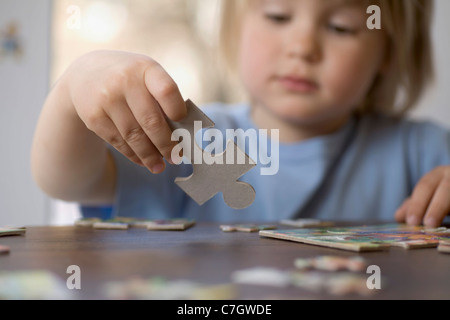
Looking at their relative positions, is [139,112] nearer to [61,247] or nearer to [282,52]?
[61,247]

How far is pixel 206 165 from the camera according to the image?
599 mm

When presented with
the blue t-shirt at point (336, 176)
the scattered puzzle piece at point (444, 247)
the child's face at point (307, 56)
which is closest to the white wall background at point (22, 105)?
the blue t-shirt at point (336, 176)

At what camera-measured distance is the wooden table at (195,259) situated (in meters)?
0.32

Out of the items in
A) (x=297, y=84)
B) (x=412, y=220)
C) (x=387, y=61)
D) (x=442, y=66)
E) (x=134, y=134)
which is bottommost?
(x=412, y=220)

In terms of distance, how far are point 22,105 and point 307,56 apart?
2259mm

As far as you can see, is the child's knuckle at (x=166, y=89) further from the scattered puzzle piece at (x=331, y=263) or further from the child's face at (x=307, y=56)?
the child's face at (x=307, y=56)

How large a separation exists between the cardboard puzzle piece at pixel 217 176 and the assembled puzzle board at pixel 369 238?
6cm

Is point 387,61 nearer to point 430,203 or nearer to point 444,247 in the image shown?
point 430,203

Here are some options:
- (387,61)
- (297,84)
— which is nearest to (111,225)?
(297,84)

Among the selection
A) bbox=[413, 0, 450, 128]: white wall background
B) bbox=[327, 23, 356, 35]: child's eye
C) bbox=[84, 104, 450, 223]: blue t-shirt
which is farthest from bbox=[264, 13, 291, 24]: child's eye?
bbox=[413, 0, 450, 128]: white wall background

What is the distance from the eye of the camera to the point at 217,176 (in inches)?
23.6

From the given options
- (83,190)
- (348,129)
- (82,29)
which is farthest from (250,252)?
(82,29)

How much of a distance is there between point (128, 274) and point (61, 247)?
0.58 ft

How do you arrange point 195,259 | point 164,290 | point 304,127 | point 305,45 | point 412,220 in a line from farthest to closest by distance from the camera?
point 304,127 < point 305,45 < point 412,220 < point 195,259 < point 164,290
